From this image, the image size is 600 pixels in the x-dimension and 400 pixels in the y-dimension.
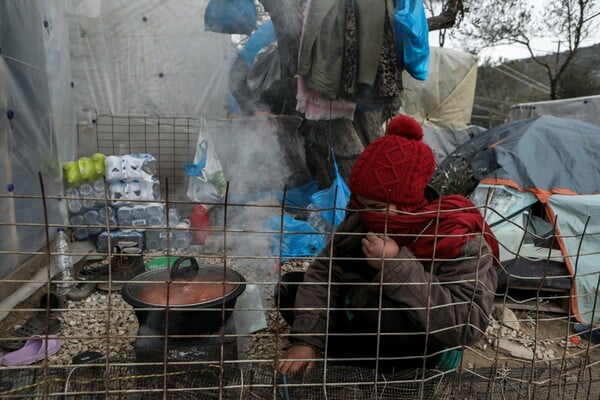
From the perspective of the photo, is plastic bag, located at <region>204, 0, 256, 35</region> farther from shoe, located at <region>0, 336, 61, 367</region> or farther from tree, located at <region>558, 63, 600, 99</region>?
tree, located at <region>558, 63, 600, 99</region>

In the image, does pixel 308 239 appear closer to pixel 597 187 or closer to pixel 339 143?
pixel 339 143

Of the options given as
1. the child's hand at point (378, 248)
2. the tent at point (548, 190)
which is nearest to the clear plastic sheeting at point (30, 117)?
the child's hand at point (378, 248)

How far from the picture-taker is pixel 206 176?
5.01 metres

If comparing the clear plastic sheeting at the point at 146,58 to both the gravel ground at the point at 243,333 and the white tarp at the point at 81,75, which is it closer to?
the white tarp at the point at 81,75

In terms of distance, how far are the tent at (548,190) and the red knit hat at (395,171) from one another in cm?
194

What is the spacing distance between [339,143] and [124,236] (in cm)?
267

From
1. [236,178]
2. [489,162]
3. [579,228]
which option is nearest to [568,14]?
[489,162]

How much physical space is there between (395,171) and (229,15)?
3.93 metres

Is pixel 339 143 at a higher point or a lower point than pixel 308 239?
higher

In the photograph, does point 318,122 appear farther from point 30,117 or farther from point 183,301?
point 183,301

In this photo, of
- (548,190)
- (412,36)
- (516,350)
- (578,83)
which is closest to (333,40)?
(412,36)

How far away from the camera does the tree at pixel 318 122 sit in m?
4.54

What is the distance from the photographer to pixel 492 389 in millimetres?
1771

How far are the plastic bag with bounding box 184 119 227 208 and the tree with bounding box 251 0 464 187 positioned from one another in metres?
1.30
